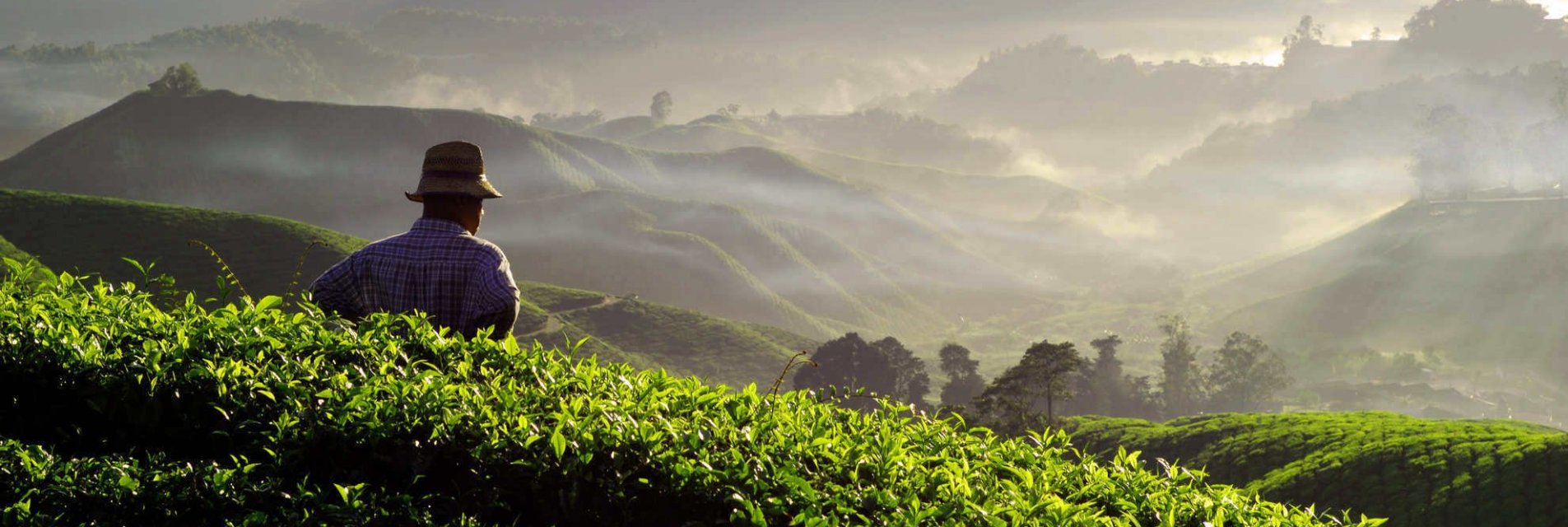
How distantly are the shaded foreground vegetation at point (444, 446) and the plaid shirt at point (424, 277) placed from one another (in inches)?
37.6

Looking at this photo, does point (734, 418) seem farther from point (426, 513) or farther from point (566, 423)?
point (426, 513)

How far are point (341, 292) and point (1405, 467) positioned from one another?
44.1 meters

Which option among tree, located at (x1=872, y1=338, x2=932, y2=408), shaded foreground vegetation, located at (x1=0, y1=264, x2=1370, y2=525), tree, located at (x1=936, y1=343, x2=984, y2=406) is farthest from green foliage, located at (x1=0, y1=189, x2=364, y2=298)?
shaded foreground vegetation, located at (x1=0, y1=264, x2=1370, y2=525)

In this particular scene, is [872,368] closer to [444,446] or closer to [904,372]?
[904,372]

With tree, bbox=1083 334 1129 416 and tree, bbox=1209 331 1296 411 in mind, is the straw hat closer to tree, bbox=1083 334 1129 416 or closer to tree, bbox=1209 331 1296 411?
tree, bbox=1083 334 1129 416

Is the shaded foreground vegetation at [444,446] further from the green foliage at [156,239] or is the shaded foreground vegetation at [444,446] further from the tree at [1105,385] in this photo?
the tree at [1105,385]

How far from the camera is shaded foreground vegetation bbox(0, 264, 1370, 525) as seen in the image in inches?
200

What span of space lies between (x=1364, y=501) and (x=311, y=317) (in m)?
43.2

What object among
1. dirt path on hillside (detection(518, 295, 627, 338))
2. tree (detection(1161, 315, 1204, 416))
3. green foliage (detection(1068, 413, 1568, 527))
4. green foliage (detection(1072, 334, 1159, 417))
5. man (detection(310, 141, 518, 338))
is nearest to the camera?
man (detection(310, 141, 518, 338))

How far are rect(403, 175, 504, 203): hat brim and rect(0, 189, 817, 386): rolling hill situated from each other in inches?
3577

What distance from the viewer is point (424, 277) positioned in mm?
7668

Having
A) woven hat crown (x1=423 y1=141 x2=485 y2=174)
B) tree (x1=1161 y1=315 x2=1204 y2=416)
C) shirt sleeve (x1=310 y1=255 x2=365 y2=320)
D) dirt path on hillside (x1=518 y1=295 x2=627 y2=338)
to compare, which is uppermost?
woven hat crown (x1=423 y1=141 x2=485 y2=174)

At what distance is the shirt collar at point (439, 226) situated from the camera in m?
7.81

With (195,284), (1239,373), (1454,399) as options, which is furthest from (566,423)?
(1454,399)
